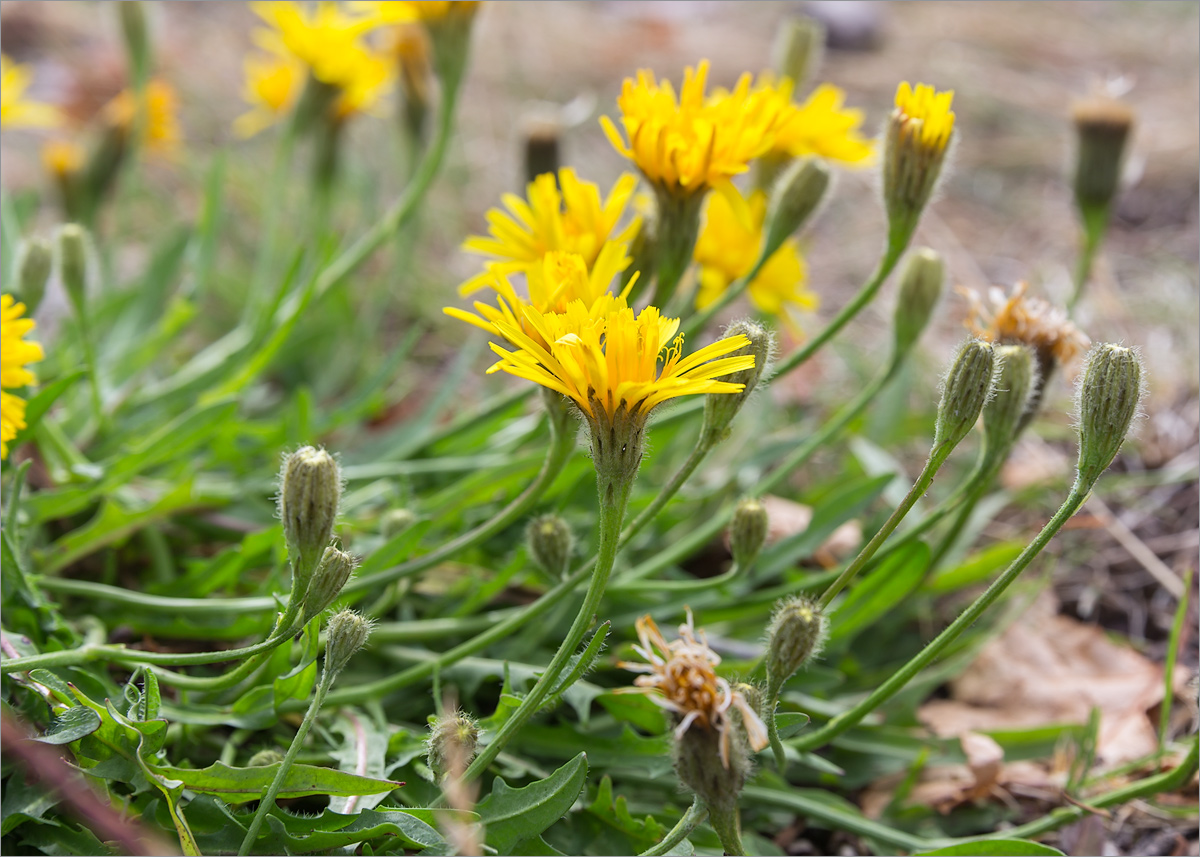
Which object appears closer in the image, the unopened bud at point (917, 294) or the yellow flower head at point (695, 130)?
the yellow flower head at point (695, 130)

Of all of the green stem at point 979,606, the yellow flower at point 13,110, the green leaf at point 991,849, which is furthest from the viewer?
the yellow flower at point 13,110

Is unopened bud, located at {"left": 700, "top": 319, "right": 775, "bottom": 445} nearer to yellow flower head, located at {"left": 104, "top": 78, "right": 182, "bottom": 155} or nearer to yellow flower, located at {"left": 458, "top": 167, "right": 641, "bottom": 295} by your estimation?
yellow flower, located at {"left": 458, "top": 167, "right": 641, "bottom": 295}

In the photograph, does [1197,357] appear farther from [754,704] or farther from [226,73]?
A: [226,73]

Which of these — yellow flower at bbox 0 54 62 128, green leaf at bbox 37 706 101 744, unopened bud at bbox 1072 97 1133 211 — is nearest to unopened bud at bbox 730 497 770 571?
green leaf at bbox 37 706 101 744

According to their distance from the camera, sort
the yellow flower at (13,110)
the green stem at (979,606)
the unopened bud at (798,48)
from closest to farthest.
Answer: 1. the green stem at (979,606)
2. the yellow flower at (13,110)
3. the unopened bud at (798,48)

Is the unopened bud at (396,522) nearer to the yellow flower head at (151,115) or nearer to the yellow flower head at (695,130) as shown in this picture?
the yellow flower head at (695,130)

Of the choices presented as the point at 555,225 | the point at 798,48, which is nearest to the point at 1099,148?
the point at 798,48

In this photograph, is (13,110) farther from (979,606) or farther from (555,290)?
(979,606)

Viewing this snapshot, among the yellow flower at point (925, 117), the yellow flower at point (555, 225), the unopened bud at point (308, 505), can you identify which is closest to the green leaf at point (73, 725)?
the unopened bud at point (308, 505)
